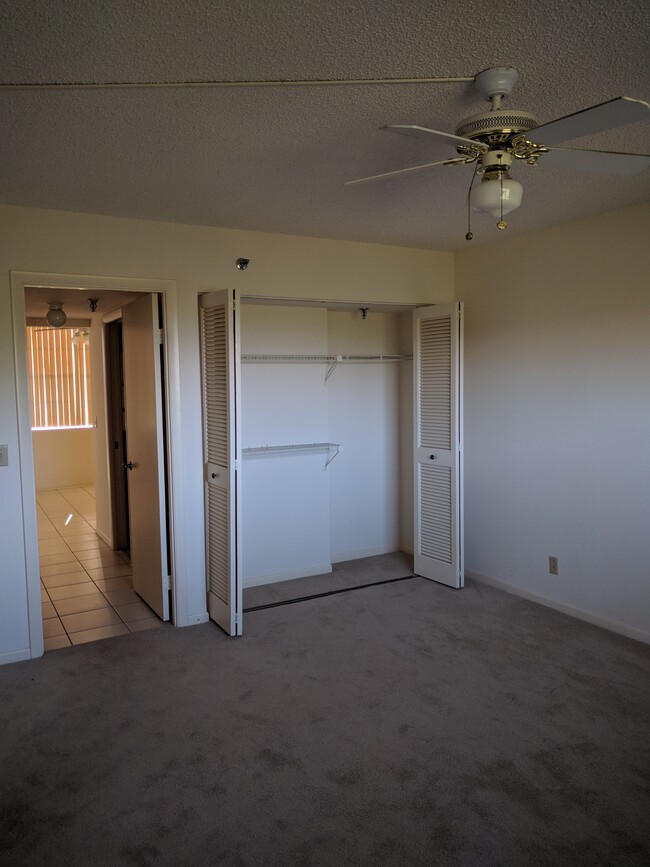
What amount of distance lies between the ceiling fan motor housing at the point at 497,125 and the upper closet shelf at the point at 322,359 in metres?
2.79

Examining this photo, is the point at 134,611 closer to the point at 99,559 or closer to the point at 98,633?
the point at 98,633

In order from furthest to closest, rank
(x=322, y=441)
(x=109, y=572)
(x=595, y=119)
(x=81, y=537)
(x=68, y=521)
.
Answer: (x=68, y=521), (x=81, y=537), (x=109, y=572), (x=322, y=441), (x=595, y=119)

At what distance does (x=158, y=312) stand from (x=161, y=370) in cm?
35

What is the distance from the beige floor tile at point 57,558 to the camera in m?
5.38

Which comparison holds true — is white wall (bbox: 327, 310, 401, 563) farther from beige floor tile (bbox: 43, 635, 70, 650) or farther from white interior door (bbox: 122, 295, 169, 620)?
beige floor tile (bbox: 43, 635, 70, 650)

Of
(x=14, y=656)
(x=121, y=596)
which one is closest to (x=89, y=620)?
(x=121, y=596)

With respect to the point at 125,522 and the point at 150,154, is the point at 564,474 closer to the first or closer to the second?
the point at 150,154

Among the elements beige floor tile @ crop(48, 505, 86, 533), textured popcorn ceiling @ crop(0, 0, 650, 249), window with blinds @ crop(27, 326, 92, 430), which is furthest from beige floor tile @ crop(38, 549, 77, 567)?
window with blinds @ crop(27, 326, 92, 430)

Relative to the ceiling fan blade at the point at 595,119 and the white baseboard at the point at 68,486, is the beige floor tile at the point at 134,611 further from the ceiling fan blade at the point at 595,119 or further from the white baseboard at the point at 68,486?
the white baseboard at the point at 68,486

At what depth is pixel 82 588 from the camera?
468 cm

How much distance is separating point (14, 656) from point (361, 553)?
8.96 feet

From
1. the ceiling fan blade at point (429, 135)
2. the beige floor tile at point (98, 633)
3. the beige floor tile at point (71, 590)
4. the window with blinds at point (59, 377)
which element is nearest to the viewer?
the ceiling fan blade at point (429, 135)

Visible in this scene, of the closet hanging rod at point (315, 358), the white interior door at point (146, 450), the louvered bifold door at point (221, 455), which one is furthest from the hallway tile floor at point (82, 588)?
the closet hanging rod at point (315, 358)

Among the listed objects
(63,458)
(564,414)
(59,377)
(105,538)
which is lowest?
(105,538)
